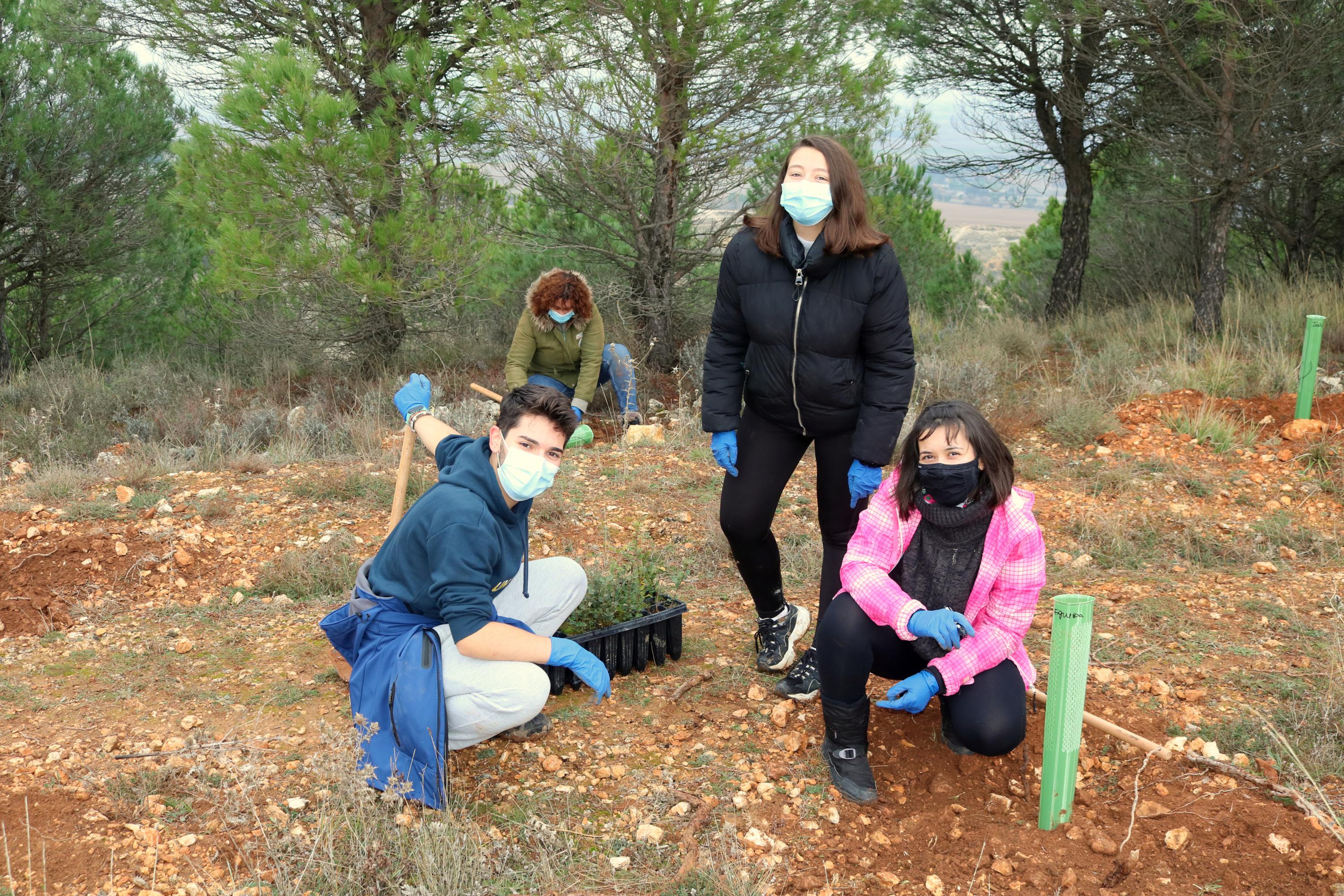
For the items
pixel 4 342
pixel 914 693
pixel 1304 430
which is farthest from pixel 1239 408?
pixel 4 342

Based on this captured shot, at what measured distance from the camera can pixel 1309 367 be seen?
5.50 m

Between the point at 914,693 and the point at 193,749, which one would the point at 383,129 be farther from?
the point at 914,693

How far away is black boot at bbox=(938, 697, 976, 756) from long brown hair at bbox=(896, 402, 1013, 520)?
22.7 inches

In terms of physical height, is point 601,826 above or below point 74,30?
below

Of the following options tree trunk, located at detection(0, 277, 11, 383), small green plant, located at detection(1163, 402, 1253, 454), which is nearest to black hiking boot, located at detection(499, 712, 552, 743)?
small green plant, located at detection(1163, 402, 1253, 454)

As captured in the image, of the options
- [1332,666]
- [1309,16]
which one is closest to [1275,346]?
[1309,16]

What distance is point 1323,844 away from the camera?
7.04 ft

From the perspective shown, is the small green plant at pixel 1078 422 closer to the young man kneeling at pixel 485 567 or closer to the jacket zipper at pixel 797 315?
the jacket zipper at pixel 797 315

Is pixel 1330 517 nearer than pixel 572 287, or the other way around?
pixel 1330 517

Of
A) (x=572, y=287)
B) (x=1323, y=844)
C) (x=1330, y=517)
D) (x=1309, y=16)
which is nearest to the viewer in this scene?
(x=1323, y=844)

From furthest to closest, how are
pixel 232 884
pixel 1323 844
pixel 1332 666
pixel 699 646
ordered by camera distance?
pixel 699 646 → pixel 1332 666 → pixel 1323 844 → pixel 232 884

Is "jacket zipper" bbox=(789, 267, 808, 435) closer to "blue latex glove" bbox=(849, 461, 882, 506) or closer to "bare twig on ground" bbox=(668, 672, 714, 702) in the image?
"blue latex glove" bbox=(849, 461, 882, 506)

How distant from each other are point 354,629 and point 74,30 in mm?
7864

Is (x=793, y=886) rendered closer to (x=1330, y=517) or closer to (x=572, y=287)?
(x=1330, y=517)
